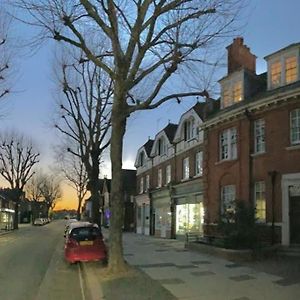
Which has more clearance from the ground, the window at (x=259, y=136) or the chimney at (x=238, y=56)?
the chimney at (x=238, y=56)

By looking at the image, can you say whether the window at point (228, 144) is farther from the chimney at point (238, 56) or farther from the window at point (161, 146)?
the window at point (161, 146)

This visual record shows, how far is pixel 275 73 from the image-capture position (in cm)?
2422

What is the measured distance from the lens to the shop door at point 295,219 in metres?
22.0

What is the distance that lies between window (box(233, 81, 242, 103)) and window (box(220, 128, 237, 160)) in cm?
173

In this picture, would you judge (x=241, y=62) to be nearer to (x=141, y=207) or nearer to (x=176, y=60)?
(x=176, y=60)

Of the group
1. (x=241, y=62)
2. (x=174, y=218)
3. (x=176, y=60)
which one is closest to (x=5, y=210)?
(x=174, y=218)

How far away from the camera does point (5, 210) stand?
81188 millimetres

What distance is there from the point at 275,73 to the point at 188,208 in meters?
13.7

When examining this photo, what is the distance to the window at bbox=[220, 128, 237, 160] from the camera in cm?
2687

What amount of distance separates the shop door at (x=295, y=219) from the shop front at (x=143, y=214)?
2530cm

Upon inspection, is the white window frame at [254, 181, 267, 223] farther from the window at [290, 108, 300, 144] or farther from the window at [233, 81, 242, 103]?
the window at [233, 81, 242, 103]

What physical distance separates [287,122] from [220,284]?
37.1 ft

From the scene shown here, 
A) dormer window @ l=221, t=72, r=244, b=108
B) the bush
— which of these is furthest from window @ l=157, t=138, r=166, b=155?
the bush

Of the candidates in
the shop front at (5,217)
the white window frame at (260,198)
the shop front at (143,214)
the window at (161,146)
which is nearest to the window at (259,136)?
the white window frame at (260,198)
